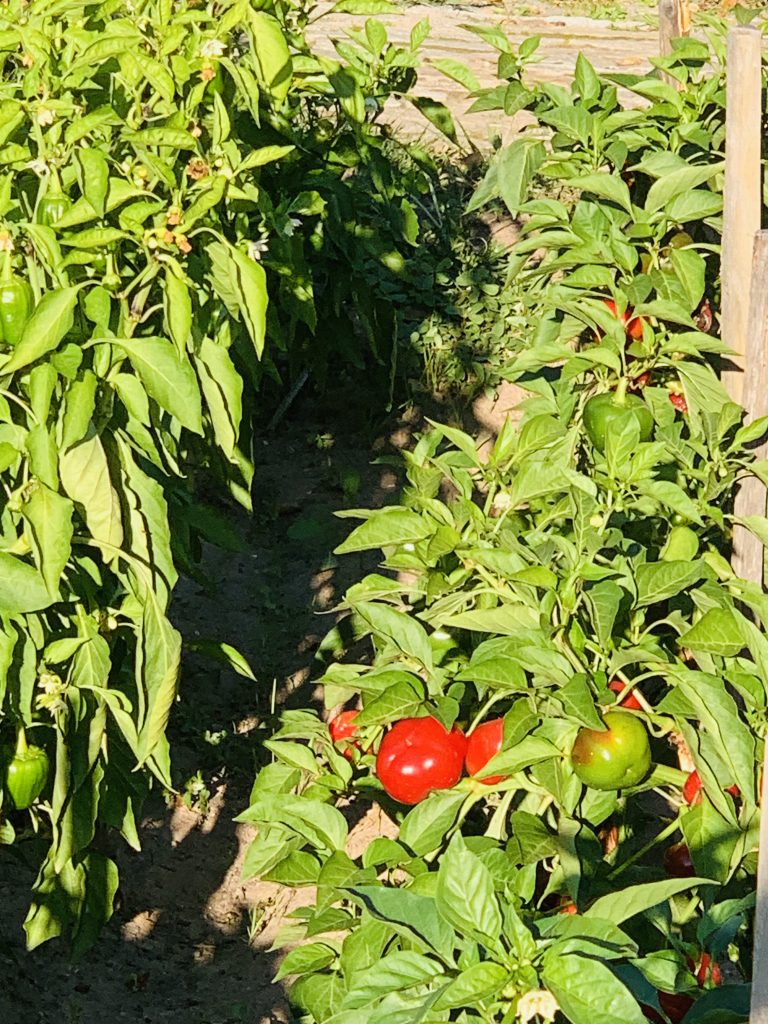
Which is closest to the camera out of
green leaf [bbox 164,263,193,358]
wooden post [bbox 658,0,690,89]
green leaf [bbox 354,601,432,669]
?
green leaf [bbox 164,263,193,358]

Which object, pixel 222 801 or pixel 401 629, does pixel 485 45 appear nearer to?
pixel 222 801

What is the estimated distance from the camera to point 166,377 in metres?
1.89

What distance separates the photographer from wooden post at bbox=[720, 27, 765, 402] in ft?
7.89

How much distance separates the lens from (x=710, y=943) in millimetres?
1607

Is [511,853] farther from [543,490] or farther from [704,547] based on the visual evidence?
[704,547]

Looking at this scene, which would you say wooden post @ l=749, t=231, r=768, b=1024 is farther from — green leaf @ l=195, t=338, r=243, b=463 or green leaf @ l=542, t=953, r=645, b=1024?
green leaf @ l=542, t=953, r=645, b=1024

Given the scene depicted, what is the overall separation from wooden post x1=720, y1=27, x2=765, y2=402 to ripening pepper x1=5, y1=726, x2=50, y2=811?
1289 millimetres

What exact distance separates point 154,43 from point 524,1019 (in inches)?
59.0


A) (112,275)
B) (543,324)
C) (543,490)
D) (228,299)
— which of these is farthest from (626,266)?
(112,275)

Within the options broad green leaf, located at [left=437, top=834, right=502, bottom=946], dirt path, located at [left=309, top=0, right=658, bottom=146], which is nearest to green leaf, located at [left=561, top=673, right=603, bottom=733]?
broad green leaf, located at [left=437, top=834, right=502, bottom=946]

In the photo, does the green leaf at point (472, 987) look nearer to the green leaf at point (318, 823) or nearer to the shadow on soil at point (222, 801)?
the green leaf at point (318, 823)

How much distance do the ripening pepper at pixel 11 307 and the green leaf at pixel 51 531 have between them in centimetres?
20

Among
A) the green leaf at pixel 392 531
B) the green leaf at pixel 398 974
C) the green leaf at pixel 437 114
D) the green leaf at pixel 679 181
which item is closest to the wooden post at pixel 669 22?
the green leaf at pixel 437 114

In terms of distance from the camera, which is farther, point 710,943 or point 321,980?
point 321,980
